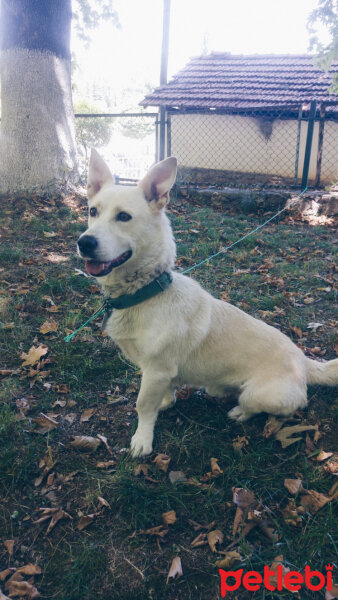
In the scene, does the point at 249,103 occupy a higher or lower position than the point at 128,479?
higher

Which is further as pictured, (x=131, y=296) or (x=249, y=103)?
(x=249, y=103)

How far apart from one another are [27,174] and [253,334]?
571 cm

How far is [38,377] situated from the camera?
3.05 m

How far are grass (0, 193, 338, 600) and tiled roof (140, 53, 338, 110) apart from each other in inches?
399

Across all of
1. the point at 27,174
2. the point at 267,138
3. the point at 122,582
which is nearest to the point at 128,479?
the point at 122,582

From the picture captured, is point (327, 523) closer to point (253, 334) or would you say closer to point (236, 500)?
point (236, 500)

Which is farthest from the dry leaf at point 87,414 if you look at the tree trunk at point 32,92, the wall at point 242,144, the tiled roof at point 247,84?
the wall at point 242,144

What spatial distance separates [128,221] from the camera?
2414 mm

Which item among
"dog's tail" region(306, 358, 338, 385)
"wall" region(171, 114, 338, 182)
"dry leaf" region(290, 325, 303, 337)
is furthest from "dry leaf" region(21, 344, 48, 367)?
"wall" region(171, 114, 338, 182)

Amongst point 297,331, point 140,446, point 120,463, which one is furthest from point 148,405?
point 297,331

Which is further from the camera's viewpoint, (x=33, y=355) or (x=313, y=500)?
(x=33, y=355)

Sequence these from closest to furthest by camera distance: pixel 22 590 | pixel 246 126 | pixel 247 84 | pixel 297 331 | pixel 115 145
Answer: pixel 22 590 < pixel 297 331 < pixel 247 84 < pixel 246 126 < pixel 115 145

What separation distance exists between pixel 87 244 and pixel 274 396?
1.57 metres

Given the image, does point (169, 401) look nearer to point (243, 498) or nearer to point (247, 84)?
point (243, 498)
